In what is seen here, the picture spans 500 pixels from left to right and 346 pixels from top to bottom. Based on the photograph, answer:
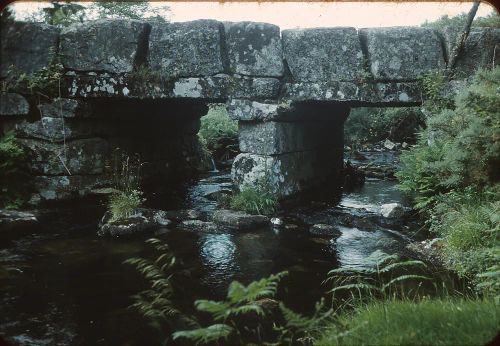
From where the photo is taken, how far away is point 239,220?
637 centimetres

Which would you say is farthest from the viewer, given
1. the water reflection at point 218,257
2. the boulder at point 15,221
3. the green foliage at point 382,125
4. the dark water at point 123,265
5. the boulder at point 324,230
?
the green foliage at point 382,125

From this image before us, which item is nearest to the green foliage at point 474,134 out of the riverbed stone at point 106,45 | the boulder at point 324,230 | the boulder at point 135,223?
the boulder at point 324,230

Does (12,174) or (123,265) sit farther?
(12,174)

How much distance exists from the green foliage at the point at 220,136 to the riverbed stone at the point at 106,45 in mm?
6334

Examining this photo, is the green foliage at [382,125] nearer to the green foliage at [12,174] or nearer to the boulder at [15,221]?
the green foliage at [12,174]

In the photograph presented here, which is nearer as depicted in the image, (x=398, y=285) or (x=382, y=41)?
(x=398, y=285)

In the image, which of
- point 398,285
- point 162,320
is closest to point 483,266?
point 398,285

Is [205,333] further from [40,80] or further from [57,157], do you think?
[40,80]

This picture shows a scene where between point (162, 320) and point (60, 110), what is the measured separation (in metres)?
5.12

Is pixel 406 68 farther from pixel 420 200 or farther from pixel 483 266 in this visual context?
pixel 483 266

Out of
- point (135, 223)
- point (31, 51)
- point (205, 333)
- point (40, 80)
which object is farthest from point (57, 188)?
point (205, 333)

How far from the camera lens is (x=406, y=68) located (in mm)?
6473

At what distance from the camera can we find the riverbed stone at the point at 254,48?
22.0ft

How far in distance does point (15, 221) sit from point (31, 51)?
301cm
